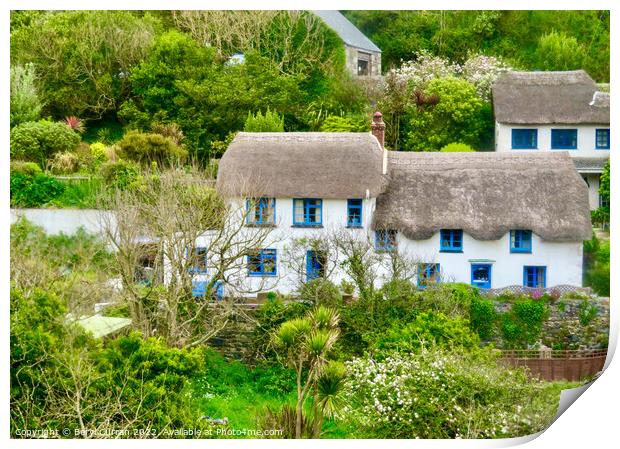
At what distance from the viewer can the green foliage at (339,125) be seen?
10703mm

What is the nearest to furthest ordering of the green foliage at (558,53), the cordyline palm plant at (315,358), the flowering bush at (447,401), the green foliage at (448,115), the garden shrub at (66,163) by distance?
1. the flowering bush at (447,401)
2. the cordyline palm plant at (315,358)
3. the green foliage at (558,53)
4. the garden shrub at (66,163)
5. the green foliage at (448,115)

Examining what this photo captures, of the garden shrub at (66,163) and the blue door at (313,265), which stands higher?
the garden shrub at (66,163)

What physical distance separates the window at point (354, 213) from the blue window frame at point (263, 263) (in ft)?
2.36

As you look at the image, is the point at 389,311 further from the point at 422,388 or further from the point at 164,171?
the point at 164,171

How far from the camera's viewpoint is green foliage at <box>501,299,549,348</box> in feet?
34.3

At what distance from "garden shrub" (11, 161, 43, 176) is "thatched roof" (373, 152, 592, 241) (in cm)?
300

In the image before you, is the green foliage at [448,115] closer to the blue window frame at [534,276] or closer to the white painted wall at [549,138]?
the white painted wall at [549,138]

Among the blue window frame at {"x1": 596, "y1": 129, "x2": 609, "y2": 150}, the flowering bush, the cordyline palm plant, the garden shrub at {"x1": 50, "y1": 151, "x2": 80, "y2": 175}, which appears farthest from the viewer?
the garden shrub at {"x1": 50, "y1": 151, "x2": 80, "y2": 175}

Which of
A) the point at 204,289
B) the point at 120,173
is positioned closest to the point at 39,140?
the point at 120,173

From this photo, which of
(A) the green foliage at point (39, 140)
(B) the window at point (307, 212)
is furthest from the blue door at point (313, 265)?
(A) the green foliage at point (39, 140)

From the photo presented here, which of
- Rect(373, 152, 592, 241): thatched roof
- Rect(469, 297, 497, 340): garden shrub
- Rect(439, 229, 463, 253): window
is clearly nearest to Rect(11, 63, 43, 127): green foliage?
Rect(373, 152, 592, 241): thatched roof

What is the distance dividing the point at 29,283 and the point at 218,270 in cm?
166

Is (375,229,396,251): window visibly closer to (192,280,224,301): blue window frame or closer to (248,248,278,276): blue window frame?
(248,248,278,276): blue window frame
